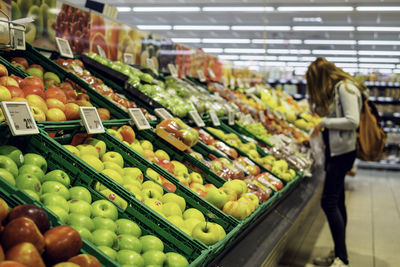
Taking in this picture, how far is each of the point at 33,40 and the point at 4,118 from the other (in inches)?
48.9

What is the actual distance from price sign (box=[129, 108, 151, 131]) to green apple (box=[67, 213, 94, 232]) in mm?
1216

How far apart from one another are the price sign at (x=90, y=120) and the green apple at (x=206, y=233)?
71 centimetres

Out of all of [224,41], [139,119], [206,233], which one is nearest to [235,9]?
[224,41]

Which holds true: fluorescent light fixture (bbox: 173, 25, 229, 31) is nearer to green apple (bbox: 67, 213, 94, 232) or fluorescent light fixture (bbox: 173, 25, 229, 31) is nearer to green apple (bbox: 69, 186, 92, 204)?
green apple (bbox: 69, 186, 92, 204)

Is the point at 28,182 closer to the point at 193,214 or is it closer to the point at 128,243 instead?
the point at 128,243

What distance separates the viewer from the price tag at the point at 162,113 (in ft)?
9.83

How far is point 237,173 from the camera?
288 cm

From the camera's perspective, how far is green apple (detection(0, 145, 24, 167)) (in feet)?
5.14

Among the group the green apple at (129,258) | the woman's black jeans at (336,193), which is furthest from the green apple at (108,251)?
the woman's black jeans at (336,193)

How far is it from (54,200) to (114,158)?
26.2 inches

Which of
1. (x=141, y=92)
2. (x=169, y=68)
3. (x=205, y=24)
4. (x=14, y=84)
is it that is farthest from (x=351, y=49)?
(x=14, y=84)

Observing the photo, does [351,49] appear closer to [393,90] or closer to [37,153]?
[393,90]

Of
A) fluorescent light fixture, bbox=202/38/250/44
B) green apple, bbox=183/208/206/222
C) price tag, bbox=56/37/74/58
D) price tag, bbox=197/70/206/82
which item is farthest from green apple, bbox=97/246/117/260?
fluorescent light fixture, bbox=202/38/250/44

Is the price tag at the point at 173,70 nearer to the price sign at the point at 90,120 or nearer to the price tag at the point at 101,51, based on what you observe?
the price tag at the point at 101,51
